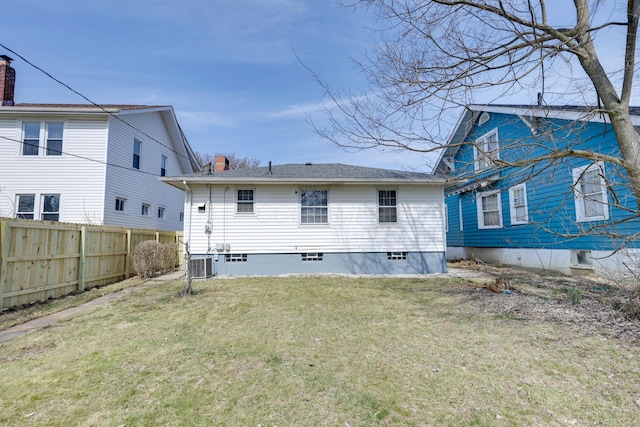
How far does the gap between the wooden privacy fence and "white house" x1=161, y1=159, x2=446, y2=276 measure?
86.2 inches

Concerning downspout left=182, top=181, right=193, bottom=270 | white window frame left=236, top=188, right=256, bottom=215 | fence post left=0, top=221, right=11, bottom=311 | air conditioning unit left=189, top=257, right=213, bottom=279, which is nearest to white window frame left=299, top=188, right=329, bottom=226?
white window frame left=236, top=188, right=256, bottom=215

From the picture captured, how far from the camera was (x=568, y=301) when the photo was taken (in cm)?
605

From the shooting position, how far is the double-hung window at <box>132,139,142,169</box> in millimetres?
14555

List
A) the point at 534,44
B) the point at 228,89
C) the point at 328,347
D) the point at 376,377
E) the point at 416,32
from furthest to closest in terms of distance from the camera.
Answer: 1. the point at 228,89
2. the point at 416,32
3. the point at 534,44
4. the point at 328,347
5. the point at 376,377

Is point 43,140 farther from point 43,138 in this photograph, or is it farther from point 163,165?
point 163,165

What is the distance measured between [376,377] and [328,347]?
38.2 inches

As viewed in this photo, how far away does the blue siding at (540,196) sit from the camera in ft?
19.9

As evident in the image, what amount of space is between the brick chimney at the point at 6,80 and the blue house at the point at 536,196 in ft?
56.2

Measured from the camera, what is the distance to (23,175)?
40.2 ft

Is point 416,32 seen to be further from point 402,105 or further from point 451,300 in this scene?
point 451,300

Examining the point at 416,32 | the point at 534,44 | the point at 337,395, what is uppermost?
the point at 416,32

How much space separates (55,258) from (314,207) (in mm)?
7100

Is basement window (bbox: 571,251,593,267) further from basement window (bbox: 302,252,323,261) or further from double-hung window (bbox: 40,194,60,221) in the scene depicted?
double-hung window (bbox: 40,194,60,221)

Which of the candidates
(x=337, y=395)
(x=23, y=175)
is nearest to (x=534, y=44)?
(x=337, y=395)
